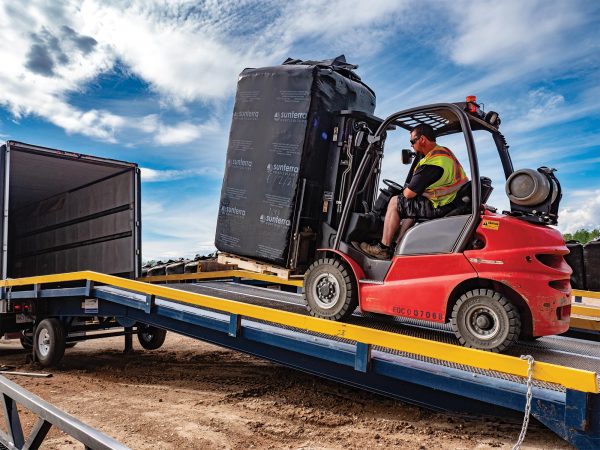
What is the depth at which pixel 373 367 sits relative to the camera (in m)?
3.72

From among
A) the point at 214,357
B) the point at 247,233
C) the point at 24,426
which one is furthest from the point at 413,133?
the point at 214,357

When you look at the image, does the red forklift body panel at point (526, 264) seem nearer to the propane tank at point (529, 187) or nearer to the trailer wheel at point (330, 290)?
the propane tank at point (529, 187)

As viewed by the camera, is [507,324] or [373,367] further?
[373,367]

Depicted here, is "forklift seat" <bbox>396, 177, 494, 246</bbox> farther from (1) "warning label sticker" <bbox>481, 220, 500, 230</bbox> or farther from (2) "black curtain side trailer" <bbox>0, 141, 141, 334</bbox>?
(2) "black curtain side trailer" <bbox>0, 141, 141, 334</bbox>

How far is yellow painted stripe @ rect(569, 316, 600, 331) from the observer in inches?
211

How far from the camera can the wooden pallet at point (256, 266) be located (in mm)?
4832

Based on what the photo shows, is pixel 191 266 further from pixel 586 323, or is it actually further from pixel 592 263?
pixel 586 323

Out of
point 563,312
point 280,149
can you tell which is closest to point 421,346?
point 563,312

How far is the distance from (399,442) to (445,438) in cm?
41

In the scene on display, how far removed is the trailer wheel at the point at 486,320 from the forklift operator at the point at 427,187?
29.0 inches

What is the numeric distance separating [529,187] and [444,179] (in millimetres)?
604

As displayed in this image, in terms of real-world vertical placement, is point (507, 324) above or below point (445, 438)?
above

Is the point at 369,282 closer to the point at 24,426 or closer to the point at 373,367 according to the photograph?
the point at 373,367

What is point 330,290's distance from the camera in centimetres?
416
